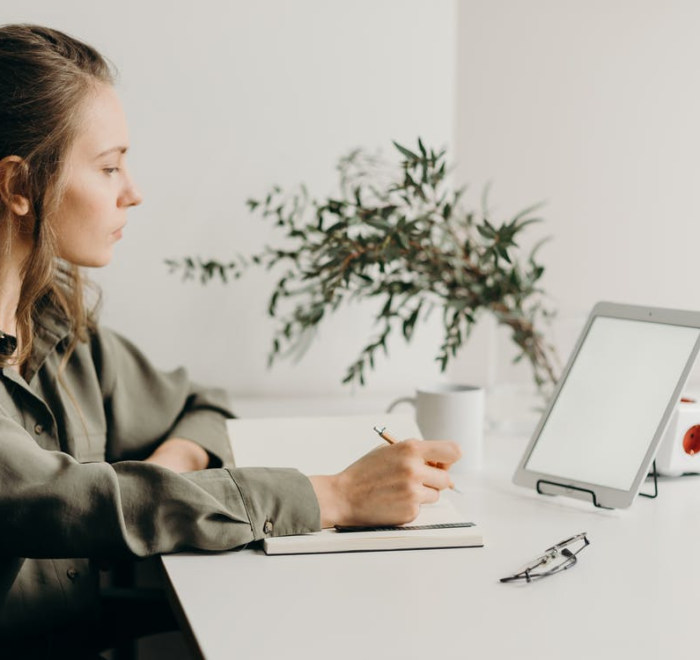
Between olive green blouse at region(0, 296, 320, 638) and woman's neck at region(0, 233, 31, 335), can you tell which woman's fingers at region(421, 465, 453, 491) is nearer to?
olive green blouse at region(0, 296, 320, 638)

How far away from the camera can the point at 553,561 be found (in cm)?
90

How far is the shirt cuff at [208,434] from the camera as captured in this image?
130 centimetres

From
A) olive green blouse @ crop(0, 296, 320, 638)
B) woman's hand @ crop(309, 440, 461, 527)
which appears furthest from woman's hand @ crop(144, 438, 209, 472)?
woman's hand @ crop(309, 440, 461, 527)

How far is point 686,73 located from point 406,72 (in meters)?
0.96

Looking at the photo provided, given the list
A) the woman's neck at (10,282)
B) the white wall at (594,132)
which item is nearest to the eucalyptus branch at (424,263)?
the woman's neck at (10,282)

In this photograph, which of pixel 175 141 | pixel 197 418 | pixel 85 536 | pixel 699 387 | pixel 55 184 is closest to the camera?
pixel 85 536

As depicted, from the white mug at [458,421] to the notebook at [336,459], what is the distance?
9 centimetres

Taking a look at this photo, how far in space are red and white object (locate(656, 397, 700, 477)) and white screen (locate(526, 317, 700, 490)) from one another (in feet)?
0.30

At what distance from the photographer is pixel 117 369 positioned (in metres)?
1.35

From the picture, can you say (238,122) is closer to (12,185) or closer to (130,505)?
(12,185)

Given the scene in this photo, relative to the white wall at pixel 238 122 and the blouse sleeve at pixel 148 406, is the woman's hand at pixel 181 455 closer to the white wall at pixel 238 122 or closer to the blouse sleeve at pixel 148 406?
the blouse sleeve at pixel 148 406

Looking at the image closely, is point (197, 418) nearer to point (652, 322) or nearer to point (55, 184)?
point (55, 184)

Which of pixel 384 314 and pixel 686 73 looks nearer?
pixel 384 314

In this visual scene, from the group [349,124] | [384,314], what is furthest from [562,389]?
[349,124]
